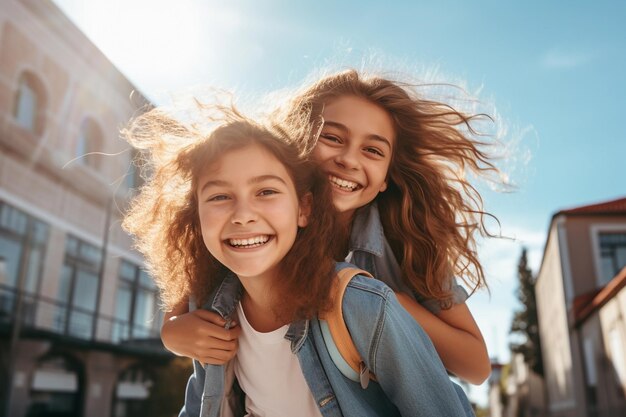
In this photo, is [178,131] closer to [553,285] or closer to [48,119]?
[48,119]

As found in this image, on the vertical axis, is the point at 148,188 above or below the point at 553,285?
below

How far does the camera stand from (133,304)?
22.8 metres

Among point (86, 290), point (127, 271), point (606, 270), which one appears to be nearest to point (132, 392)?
point (127, 271)

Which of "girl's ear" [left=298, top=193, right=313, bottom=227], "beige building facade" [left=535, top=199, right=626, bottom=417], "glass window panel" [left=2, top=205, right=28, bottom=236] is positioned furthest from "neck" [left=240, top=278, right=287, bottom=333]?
"beige building facade" [left=535, top=199, right=626, bottom=417]

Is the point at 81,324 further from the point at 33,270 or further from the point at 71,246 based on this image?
the point at 33,270

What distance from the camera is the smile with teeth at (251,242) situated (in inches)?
89.2

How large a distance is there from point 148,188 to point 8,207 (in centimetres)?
1492

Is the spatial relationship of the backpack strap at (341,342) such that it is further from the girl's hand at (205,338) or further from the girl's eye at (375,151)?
the girl's eye at (375,151)

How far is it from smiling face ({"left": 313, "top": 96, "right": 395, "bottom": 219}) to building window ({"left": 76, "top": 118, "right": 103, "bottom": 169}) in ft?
60.7

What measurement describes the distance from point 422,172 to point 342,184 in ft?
1.55

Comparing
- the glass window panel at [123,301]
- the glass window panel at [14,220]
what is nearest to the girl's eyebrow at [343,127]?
the glass window panel at [14,220]

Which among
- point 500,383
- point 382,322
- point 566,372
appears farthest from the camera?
point 500,383

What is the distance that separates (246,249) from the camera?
226cm

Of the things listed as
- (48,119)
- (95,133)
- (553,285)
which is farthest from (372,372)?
(553,285)
